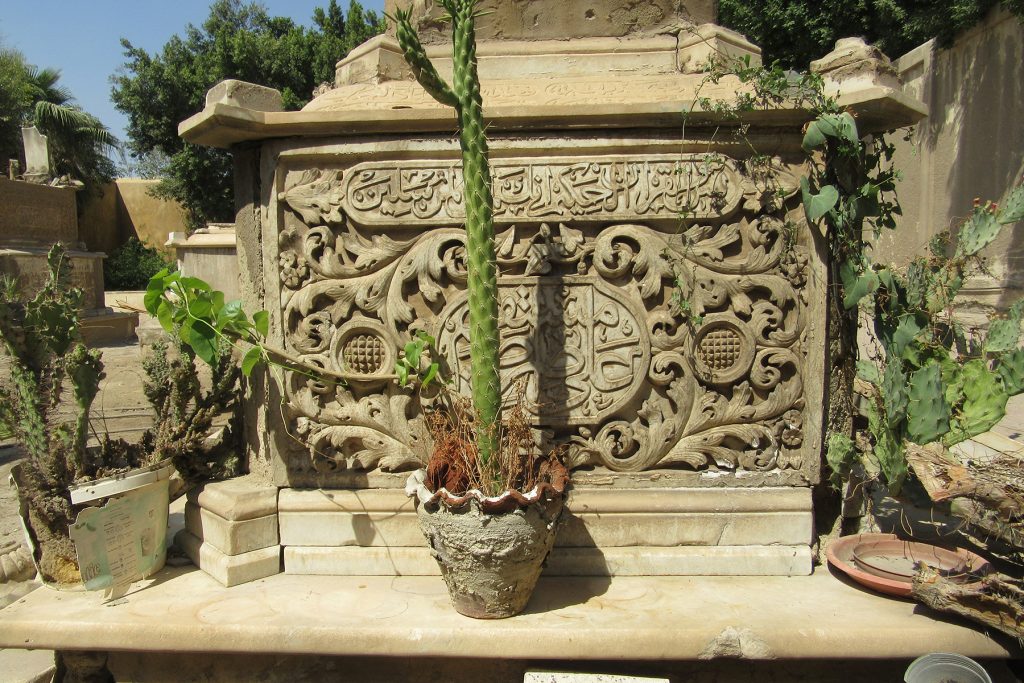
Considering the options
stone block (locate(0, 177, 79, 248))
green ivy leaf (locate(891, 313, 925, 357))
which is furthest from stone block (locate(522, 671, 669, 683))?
stone block (locate(0, 177, 79, 248))

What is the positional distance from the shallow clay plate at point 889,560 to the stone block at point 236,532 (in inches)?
102

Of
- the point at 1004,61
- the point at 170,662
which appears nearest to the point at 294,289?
the point at 170,662

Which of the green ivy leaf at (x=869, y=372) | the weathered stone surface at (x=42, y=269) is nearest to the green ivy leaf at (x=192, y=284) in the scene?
the green ivy leaf at (x=869, y=372)

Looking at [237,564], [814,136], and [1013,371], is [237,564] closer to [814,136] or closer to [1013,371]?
[814,136]

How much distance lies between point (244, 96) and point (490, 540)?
2.29 metres

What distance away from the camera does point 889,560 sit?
10.3 ft

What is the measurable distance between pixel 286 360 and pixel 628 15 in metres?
2.60

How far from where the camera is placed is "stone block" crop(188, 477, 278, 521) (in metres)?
3.23

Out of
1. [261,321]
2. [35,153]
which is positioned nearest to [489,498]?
[261,321]

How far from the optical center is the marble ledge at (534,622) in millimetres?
2648

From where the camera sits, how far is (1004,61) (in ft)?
32.3

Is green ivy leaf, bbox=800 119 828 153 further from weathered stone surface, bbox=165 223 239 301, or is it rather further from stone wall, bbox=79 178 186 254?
stone wall, bbox=79 178 186 254

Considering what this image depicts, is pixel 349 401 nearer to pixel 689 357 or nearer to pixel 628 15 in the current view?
pixel 689 357

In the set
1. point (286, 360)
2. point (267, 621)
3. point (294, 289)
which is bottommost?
point (267, 621)
